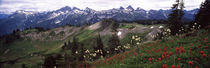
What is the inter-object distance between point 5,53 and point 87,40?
347 ft

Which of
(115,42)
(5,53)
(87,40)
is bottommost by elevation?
(5,53)

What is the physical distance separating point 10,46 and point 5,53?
23.8 metres

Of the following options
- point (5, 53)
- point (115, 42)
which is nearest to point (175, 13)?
point (115, 42)

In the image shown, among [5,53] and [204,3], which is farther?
[5,53]

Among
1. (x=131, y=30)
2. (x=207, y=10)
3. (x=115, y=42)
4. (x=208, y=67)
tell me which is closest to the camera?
(x=208, y=67)

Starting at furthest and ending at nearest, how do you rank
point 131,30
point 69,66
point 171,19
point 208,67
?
1. point 131,30
2. point 171,19
3. point 69,66
4. point 208,67

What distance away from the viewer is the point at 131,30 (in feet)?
491

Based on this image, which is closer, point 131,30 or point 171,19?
point 171,19

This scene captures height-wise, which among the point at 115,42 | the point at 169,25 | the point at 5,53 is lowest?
the point at 5,53

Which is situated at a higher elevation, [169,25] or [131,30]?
[169,25]

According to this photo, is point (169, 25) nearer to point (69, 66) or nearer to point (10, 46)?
point (69, 66)

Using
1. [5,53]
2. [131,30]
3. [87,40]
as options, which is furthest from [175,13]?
[5,53]

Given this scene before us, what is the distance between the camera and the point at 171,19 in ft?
Answer: 148

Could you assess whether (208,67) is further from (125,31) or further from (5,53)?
(5,53)
